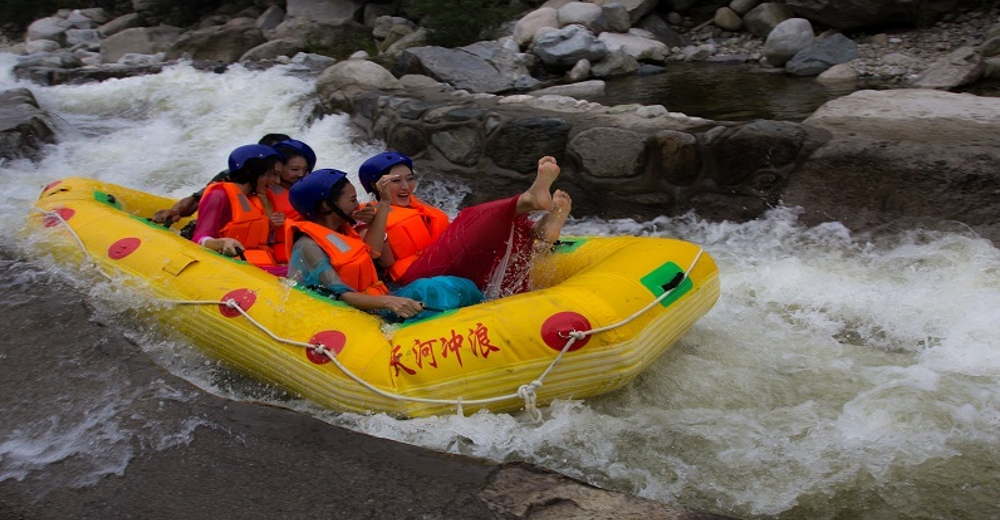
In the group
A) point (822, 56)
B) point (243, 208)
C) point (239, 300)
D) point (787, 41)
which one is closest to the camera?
point (239, 300)

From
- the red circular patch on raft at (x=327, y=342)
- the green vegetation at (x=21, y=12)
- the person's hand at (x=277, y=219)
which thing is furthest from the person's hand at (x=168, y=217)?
the green vegetation at (x=21, y=12)

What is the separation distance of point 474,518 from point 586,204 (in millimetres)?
A: 3579

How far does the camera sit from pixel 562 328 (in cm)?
335

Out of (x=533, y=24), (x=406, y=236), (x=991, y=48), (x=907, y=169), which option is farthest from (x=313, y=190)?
(x=533, y=24)

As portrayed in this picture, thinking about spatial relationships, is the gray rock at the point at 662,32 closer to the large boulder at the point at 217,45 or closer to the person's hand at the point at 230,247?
the large boulder at the point at 217,45

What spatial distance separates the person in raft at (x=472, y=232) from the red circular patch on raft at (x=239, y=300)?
66cm

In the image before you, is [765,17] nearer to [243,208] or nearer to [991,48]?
[991,48]

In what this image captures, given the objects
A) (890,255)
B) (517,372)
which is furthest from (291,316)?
(890,255)

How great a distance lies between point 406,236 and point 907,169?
109 inches

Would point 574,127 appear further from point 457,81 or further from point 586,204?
point 457,81

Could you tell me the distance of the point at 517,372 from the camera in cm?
333

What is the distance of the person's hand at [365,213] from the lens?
4.02m

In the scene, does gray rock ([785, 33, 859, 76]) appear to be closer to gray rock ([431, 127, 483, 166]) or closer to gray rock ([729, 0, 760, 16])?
gray rock ([729, 0, 760, 16])

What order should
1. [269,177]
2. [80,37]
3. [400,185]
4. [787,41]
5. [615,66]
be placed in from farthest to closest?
1. [80,37]
2. [615,66]
3. [787,41]
4. [269,177]
5. [400,185]
